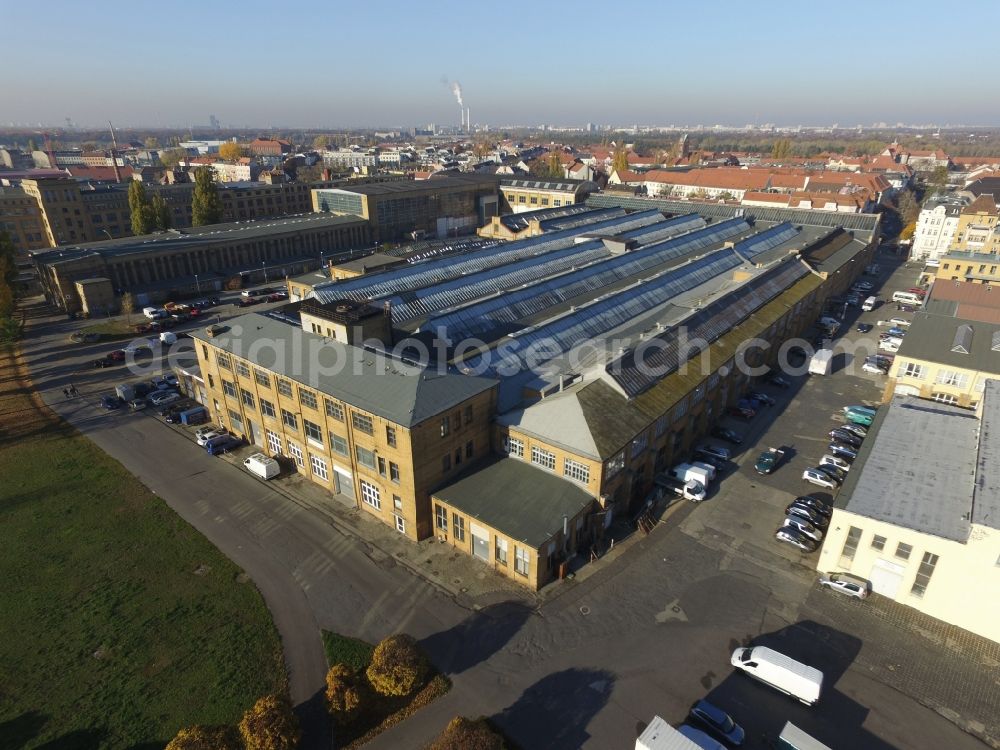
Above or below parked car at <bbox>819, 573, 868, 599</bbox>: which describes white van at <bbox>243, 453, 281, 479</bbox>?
above

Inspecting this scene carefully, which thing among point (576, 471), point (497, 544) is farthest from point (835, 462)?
point (497, 544)

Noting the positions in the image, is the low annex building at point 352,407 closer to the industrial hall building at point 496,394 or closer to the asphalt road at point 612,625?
the industrial hall building at point 496,394

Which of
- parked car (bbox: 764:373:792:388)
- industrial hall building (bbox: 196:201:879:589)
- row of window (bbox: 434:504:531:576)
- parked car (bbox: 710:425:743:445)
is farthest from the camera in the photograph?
parked car (bbox: 764:373:792:388)

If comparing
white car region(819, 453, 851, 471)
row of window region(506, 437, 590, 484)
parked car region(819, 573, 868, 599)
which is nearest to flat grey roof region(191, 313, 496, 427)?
row of window region(506, 437, 590, 484)

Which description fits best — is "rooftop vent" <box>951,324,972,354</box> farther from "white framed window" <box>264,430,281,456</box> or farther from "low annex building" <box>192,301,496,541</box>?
"white framed window" <box>264,430,281,456</box>

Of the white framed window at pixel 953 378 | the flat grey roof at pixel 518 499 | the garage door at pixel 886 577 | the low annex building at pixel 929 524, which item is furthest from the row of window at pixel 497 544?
the white framed window at pixel 953 378

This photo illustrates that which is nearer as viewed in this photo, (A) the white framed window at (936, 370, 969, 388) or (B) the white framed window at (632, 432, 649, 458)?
(B) the white framed window at (632, 432, 649, 458)
